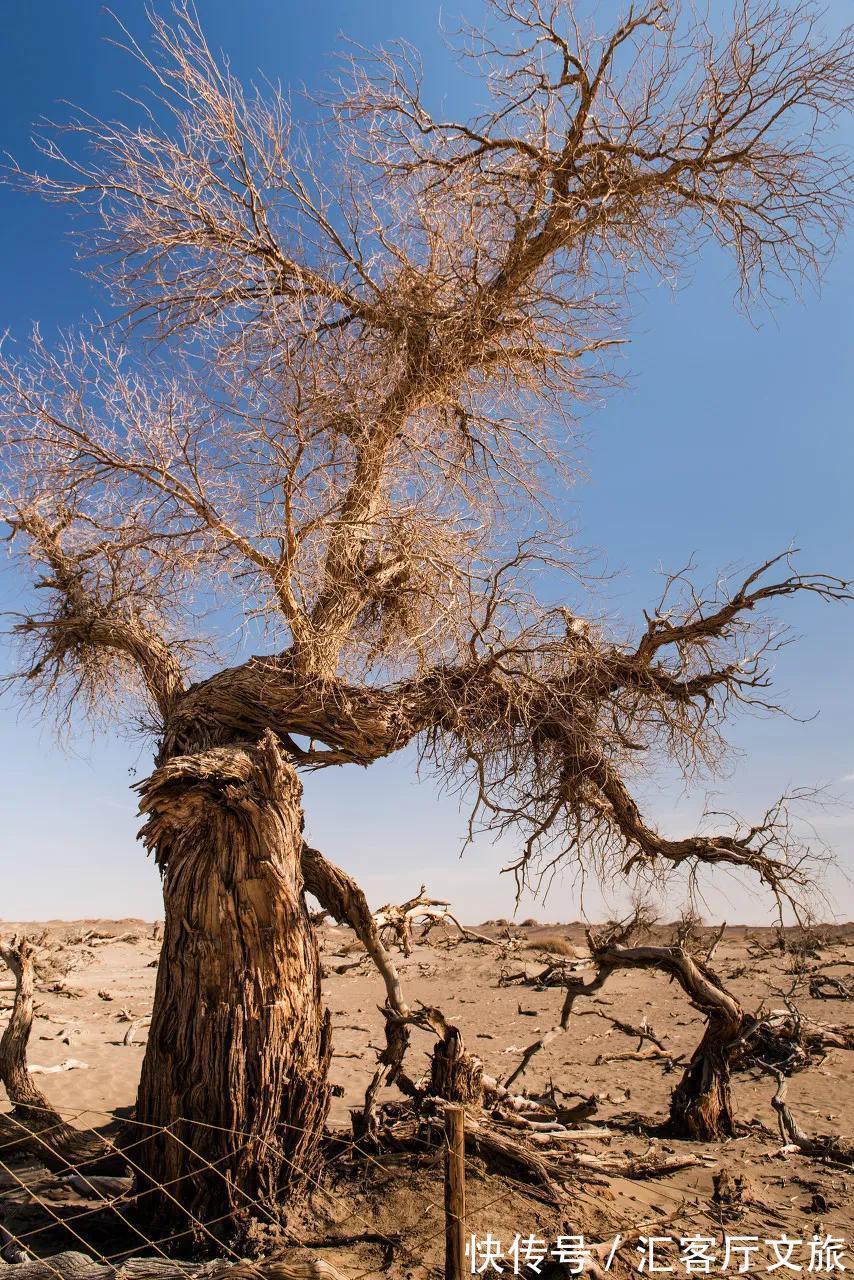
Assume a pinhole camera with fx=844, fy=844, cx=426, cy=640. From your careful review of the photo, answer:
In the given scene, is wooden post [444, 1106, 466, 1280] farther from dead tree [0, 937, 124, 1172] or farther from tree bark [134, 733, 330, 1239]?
dead tree [0, 937, 124, 1172]

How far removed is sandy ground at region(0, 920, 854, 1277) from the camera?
5.54m

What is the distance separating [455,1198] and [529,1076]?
7728 millimetres

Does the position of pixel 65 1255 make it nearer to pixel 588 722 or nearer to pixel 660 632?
pixel 588 722

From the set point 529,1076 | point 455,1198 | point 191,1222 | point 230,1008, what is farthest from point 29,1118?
point 529,1076

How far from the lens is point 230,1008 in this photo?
5.63 meters

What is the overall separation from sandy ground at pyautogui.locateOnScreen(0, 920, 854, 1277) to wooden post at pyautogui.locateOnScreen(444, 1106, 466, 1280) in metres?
1.13

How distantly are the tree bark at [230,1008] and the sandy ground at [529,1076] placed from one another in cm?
50

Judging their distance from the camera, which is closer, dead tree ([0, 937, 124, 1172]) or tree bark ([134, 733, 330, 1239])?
tree bark ([134, 733, 330, 1239])

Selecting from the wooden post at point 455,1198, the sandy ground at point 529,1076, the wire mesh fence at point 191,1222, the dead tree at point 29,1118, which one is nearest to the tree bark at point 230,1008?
the wire mesh fence at point 191,1222

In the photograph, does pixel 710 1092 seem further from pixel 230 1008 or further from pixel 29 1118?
pixel 29 1118

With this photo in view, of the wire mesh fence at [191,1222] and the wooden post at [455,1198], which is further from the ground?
the wooden post at [455,1198]

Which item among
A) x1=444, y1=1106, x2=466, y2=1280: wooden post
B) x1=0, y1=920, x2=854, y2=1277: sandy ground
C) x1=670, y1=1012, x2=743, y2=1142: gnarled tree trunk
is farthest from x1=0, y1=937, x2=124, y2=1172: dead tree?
x1=670, y1=1012, x2=743, y2=1142: gnarled tree trunk

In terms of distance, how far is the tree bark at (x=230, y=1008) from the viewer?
5453mm

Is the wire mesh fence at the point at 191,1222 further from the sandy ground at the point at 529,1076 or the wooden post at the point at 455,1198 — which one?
the wooden post at the point at 455,1198
